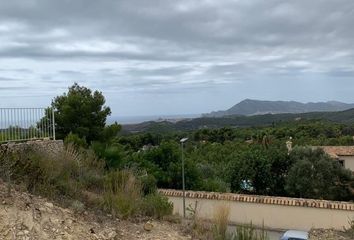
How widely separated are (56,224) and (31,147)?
3316mm

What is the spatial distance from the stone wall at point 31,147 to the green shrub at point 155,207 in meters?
2.74

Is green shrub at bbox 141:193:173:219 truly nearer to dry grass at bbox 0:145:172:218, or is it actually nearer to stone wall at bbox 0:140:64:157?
dry grass at bbox 0:145:172:218

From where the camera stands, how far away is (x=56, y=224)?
620cm

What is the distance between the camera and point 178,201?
17891 mm

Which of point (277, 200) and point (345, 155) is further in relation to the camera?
point (345, 155)

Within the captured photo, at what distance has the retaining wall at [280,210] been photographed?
1539 centimetres

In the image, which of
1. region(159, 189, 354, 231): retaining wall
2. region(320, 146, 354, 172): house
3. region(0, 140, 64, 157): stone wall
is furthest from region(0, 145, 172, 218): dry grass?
region(320, 146, 354, 172): house

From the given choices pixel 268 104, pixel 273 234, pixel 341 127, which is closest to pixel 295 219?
pixel 273 234

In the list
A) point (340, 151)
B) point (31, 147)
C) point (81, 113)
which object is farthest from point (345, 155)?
point (31, 147)

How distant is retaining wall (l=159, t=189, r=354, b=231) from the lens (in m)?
15.4

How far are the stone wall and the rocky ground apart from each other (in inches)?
51.6

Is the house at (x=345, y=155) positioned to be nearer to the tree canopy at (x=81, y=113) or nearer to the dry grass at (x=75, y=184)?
the tree canopy at (x=81, y=113)

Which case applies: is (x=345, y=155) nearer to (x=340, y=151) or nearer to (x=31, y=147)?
(x=340, y=151)

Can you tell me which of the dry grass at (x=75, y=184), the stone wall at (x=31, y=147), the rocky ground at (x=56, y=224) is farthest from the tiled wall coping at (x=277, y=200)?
the rocky ground at (x=56, y=224)
